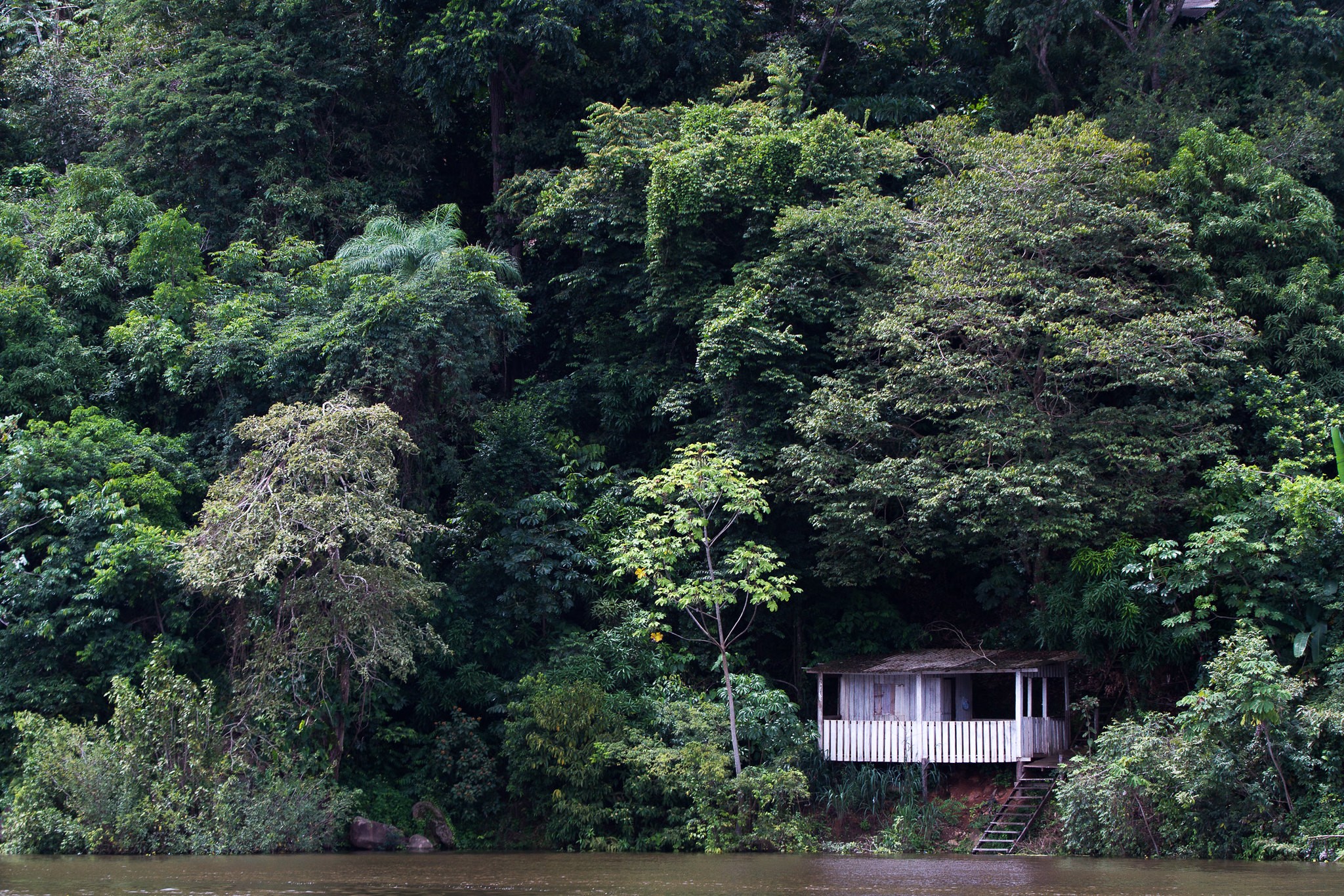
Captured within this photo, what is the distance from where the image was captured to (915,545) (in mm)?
22109

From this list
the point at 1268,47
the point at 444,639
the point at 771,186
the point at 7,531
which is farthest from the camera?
the point at 1268,47

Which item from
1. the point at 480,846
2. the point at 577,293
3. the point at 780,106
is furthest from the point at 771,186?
the point at 480,846

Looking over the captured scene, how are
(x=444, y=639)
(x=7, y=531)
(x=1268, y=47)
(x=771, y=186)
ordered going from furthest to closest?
1. (x=1268, y=47)
2. (x=771, y=186)
3. (x=444, y=639)
4. (x=7, y=531)

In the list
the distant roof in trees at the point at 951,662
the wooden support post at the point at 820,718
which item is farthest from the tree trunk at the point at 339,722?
the wooden support post at the point at 820,718

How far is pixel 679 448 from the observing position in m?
23.5

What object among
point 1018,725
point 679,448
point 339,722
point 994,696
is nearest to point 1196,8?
point 679,448

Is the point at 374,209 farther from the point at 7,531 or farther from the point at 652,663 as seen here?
the point at 652,663

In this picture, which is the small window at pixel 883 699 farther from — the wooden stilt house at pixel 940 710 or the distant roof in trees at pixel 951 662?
the distant roof in trees at pixel 951 662

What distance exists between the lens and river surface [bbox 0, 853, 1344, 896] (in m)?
12.5

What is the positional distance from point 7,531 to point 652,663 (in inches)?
440

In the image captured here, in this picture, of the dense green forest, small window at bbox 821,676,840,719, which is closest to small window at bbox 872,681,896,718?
the dense green forest

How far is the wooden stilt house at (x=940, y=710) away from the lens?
2105cm

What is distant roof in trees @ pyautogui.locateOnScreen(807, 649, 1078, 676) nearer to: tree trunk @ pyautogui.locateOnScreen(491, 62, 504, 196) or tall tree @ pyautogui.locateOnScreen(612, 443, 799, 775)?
tall tree @ pyautogui.locateOnScreen(612, 443, 799, 775)

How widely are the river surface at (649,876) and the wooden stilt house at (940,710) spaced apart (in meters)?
2.75
